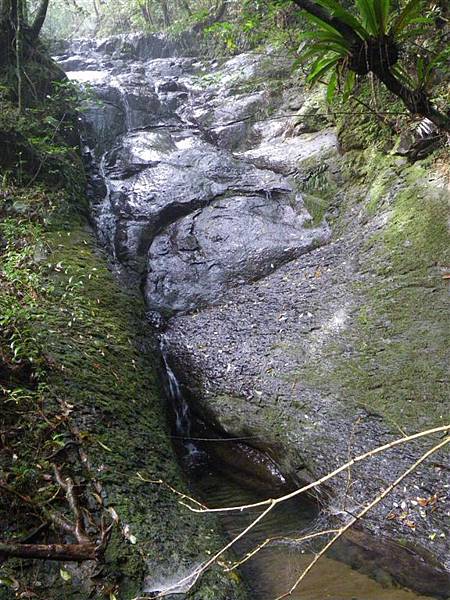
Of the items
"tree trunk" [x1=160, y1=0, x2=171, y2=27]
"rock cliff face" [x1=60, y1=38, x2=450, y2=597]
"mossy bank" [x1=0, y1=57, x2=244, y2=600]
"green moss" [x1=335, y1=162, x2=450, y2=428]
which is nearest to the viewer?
"mossy bank" [x1=0, y1=57, x2=244, y2=600]

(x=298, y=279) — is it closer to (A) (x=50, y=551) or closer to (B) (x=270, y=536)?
(B) (x=270, y=536)

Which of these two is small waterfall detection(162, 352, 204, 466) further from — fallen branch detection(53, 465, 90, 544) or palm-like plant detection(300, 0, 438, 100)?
palm-like plant detection(300, 0, 438, 100)

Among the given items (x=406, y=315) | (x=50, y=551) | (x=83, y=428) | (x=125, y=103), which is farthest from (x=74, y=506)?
(x=125, y=103)

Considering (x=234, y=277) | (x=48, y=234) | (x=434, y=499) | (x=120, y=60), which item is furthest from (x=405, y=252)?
(x=120, y=60)

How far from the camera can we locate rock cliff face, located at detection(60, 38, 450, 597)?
3615mm

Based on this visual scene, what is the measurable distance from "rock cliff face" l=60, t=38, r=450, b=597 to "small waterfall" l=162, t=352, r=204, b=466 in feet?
0.51

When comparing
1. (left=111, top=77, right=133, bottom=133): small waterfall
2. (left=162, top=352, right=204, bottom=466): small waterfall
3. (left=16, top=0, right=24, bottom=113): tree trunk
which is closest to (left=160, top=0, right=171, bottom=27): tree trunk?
(left=111, top=77, right=133, bottom=133): small waterfall

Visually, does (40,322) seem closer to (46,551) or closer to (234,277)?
(46,551)

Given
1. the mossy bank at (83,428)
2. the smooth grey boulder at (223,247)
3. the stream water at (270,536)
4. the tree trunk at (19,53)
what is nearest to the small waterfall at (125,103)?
the tree trunk at (19,53)

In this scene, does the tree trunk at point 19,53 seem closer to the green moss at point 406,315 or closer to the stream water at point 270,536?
the stream water at point 270,536

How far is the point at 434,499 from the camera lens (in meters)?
3.17

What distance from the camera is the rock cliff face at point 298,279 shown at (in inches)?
142

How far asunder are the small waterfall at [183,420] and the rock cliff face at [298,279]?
15 centimetres

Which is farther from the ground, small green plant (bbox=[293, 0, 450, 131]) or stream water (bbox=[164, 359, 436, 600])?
small green plant (bbox=[293, 0, 450, 131])
